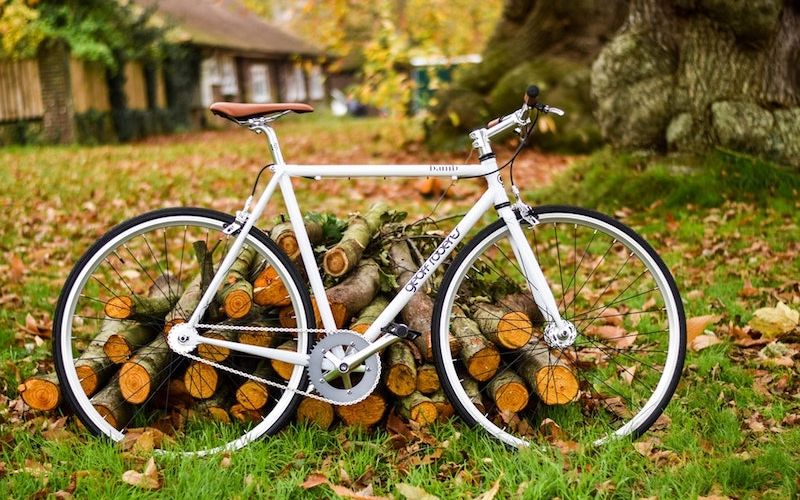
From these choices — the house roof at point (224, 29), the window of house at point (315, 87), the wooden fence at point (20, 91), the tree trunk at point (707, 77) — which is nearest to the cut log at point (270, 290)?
the tree trunk at point (707, 77)

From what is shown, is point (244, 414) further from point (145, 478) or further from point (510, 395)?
point (510, 395)

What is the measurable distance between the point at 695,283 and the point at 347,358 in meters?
3.13

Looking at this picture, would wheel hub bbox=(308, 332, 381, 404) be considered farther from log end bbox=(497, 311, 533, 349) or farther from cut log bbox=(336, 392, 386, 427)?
log end bbox=(497, 311, 533, 349)

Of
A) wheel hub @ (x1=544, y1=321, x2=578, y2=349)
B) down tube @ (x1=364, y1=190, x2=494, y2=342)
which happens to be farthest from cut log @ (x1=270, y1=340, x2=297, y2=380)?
wheel hub @ (x1=544, y1=321, x2=578, y2=349)

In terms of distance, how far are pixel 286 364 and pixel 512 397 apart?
0.96 metres

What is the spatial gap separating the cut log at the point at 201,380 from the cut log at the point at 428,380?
0.88m

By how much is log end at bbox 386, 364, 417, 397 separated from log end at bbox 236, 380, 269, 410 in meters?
0.54

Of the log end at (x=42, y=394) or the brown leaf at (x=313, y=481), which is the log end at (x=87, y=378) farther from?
the brown leaf at (x=313, y=481)

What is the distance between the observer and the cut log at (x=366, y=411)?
11.7 ft

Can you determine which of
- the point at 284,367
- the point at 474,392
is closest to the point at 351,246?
the point at 284,367

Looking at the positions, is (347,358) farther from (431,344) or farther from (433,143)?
(433,143)

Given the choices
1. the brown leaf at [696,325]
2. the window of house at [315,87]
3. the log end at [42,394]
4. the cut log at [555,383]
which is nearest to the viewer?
the cut log at [555,383]

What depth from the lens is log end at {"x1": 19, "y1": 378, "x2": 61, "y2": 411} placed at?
3.60 meters

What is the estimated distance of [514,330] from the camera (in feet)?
11.7
